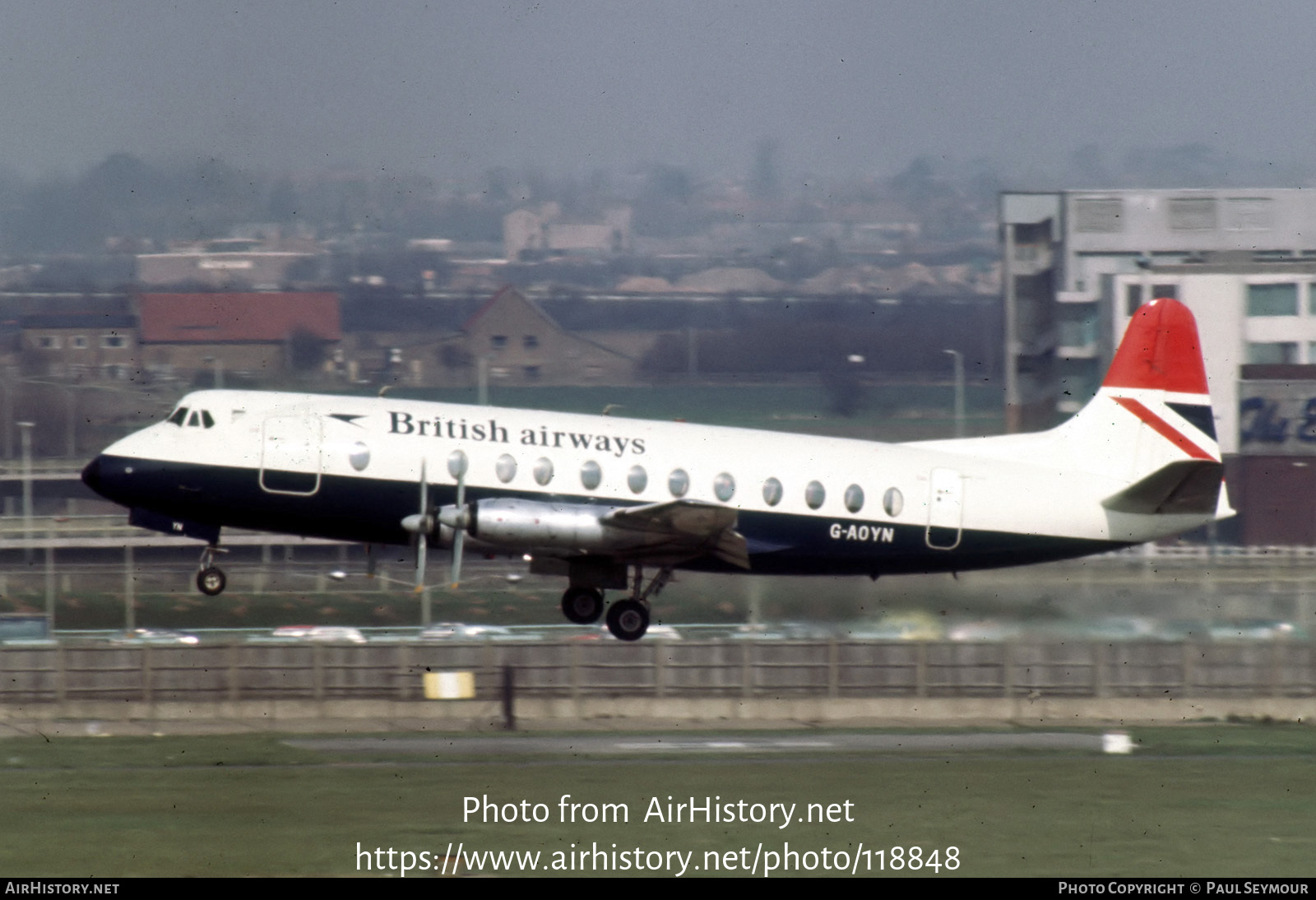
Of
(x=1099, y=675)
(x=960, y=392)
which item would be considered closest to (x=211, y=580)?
(x=1099, y=675)

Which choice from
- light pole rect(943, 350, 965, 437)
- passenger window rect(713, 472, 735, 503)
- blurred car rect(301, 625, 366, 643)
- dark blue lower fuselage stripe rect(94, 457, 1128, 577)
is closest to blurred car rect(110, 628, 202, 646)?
blurred car rect(301, 625, 366, 643)

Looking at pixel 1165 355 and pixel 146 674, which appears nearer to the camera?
pixel 1165 355

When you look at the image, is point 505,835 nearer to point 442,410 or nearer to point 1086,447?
point 442,410

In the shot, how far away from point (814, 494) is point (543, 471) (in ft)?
21.3

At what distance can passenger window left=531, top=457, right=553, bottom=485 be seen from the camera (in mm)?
37250

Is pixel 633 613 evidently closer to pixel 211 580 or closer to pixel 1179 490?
pixel 211 580

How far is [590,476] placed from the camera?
37469 mm

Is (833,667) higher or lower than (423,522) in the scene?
lower

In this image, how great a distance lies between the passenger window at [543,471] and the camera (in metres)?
37.2

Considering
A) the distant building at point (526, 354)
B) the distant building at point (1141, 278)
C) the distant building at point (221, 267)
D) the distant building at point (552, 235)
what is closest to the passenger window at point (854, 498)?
the distant building at point (526, 354)

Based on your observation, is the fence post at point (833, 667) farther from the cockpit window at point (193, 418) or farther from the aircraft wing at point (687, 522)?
the cockpit window at point (193, 418)

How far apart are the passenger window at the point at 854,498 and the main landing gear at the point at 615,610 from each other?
4.50 metres

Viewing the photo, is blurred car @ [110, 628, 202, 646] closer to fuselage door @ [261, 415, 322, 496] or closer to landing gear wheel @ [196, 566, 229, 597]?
landing gear wheel @ [196, 566, 229, 597]
